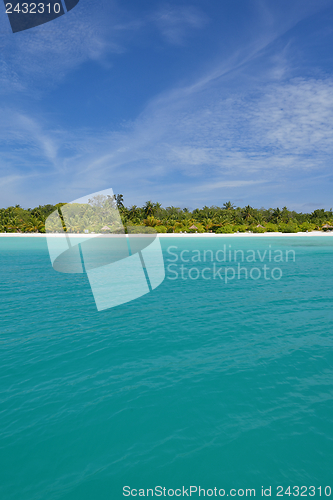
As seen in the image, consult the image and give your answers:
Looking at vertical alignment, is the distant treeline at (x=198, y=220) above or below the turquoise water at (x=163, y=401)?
above

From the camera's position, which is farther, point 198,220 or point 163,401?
point 198,220

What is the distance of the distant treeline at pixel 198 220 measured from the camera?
87062 mm

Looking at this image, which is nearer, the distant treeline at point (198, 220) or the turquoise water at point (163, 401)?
the turquoise water at point (163, 401)

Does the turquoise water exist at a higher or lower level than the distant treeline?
lower

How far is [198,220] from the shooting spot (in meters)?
98.3

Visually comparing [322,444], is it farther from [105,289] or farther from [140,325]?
[105,289]

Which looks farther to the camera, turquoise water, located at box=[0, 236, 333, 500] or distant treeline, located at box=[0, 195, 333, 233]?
distant treeline, located at box=[0, 195, 333, 233]

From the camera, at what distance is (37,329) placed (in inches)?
445

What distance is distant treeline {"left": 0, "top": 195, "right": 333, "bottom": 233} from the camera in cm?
8706

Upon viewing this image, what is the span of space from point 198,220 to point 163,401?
9313 cm

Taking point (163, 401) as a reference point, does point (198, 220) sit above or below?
above

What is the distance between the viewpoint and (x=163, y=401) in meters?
6.86

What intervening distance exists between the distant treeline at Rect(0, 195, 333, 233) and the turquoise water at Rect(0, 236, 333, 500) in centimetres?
7500

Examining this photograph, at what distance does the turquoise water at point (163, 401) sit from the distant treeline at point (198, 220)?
75.0 meters
